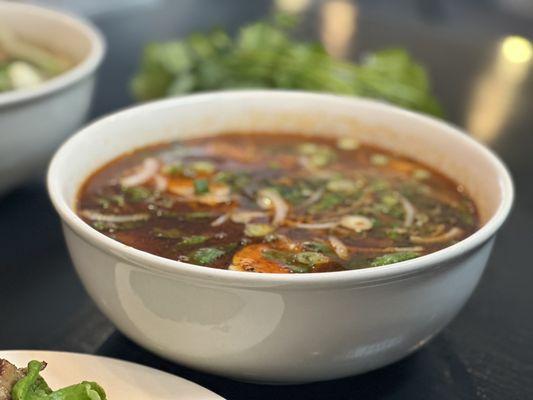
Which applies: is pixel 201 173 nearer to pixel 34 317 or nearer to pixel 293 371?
pixel 34 317

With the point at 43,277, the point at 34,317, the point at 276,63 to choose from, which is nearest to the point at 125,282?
the point at 34,317

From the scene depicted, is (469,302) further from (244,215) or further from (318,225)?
(244,215)

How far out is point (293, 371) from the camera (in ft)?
4.52

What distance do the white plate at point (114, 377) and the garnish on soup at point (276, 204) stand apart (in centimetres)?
21

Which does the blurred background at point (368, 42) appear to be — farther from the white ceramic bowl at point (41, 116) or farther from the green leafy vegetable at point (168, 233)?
the green leafy vegetable at point (168, 233)

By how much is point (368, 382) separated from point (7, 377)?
0.63m

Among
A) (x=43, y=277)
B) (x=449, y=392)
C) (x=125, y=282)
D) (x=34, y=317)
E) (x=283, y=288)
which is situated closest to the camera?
(x=283, y=288)

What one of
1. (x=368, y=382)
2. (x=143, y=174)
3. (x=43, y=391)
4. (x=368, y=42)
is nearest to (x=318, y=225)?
(x=368, y=382)

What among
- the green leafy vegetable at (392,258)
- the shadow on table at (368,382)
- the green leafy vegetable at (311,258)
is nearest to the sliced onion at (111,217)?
the shadow on table at (368,382)

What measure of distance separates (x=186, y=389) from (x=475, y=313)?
72 centimetres

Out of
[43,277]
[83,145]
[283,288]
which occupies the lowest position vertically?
[43,277]

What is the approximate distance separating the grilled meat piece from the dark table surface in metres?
0.33

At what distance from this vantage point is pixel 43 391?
127 cm

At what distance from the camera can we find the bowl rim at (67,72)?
1.90 m
